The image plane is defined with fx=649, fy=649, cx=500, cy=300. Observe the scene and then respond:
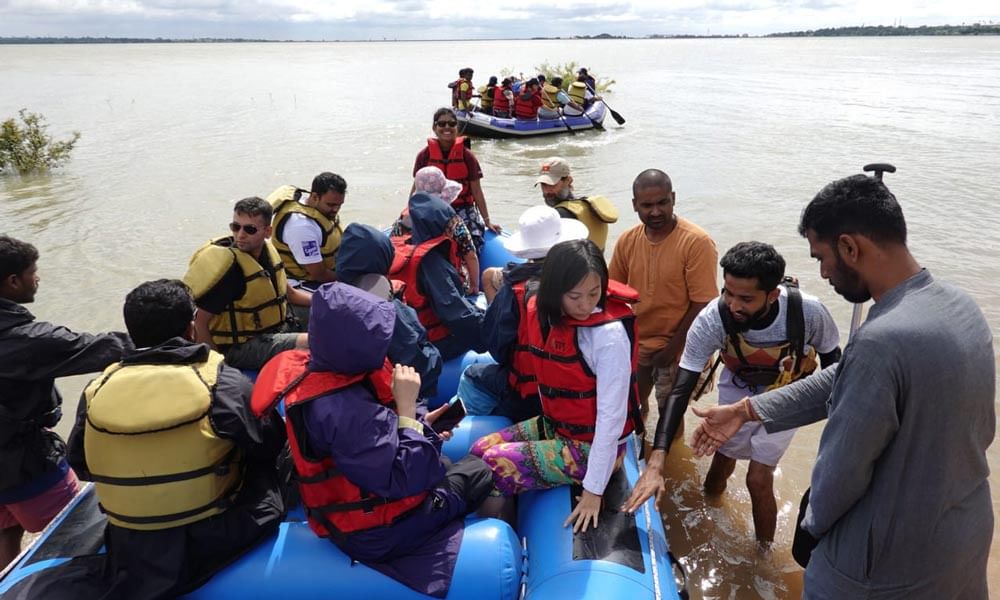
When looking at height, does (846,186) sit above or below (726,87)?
above

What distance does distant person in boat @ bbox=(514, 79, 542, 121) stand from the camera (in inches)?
552

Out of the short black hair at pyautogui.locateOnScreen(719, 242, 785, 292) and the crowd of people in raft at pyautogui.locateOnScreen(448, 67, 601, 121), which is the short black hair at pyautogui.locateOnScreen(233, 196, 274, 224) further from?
the crowd of people in raft at pyautogui.locateOnScreen(448, 67, 601, 121)

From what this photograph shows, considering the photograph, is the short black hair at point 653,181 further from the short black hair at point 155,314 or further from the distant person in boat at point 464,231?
the short black hair at point 155,314

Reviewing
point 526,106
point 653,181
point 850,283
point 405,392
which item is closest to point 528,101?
point 526,106

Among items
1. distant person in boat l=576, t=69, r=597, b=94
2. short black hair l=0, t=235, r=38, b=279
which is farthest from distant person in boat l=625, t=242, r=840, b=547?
distant person in boat l=576, t=69, r=597, b=94

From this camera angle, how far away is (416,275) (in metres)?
3.36

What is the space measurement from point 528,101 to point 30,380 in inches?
502

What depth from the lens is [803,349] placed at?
2.50m

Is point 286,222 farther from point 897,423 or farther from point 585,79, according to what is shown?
point 585,79

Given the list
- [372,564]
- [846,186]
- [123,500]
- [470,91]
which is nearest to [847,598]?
[846,186]

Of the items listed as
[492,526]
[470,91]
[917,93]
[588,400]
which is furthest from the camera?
[917,93]

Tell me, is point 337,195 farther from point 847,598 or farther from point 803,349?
point 847,598

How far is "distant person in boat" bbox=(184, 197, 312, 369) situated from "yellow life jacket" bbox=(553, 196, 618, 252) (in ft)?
5.86

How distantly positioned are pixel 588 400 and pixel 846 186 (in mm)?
1163
